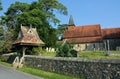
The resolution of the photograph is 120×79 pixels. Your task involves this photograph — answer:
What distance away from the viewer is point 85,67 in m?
20.4

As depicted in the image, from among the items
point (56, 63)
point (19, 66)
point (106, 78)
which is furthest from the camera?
point (19, 66)

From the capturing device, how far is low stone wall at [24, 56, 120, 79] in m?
17.2

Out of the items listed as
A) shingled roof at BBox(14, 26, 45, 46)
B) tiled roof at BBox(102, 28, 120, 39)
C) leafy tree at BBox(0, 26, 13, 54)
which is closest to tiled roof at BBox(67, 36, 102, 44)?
tiled roof at BBox(102, 28, 120, 39)

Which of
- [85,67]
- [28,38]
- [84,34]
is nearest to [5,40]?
[28,38]

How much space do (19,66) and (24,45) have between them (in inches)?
164

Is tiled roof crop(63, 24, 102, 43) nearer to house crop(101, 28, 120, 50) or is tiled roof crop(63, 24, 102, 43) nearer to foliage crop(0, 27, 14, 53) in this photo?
house crop(101, 28, 120, 50)

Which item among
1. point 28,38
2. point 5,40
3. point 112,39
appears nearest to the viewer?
point 28,38

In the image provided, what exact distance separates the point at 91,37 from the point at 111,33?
5954 mm

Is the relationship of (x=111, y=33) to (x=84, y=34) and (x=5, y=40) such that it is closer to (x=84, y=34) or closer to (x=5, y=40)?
(x=84, y=34)

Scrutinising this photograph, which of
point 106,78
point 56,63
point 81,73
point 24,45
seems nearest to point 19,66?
point 24,45

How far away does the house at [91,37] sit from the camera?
3007 inches

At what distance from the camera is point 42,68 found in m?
28.9

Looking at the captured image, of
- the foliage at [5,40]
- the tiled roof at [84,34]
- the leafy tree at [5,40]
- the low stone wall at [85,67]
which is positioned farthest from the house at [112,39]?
the low stone wall at [85,67]

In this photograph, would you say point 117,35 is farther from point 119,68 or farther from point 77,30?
point 119,68
